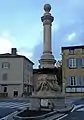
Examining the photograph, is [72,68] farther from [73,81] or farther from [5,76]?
[5,76]

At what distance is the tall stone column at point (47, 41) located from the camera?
17.9m

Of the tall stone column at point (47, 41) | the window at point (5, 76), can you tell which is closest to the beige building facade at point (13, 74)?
the window at point (5, 76)

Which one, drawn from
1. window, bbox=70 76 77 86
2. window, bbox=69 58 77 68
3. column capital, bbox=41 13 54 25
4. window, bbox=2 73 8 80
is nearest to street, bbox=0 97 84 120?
column capital, bbox=41 13 54 25

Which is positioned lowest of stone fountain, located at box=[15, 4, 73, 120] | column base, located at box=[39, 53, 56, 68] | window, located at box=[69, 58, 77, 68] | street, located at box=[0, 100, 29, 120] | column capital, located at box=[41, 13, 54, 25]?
street, located at box=[0, 100, 29, 120]

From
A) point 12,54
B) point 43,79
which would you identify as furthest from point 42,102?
point 12,54

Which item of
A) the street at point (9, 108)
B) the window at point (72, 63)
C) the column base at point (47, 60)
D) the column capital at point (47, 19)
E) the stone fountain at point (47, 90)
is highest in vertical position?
the column capital at point (47, 19)

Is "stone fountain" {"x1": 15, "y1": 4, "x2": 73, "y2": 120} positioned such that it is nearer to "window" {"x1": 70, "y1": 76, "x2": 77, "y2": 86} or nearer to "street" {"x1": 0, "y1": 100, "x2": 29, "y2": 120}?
"street" {"x1": 0, "y1": 100, "x2": 29, "y2": 120}

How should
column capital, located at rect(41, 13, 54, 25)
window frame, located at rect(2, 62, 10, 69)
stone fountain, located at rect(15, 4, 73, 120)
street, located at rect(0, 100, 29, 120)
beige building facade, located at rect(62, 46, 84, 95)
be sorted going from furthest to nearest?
window frame, located at rect(2, 62, 10, 69) < beige building facade, located at rect(62, 46, 84, 95) < column capital, located at rect(41, 13, 54, 25) < stone fountain, located at rect(15, 4, 73, 120) < street, located at rect(0, 100, 29, 120)

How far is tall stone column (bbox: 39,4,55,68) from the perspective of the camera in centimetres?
1794

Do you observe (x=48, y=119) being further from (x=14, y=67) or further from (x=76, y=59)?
(x=14, y=67)

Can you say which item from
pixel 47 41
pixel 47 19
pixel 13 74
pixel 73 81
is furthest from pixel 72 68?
pixel 47 19

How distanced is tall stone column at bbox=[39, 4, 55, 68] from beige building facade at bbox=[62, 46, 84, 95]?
22.8 m

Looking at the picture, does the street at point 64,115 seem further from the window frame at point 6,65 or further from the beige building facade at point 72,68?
the window frame at point 6,65

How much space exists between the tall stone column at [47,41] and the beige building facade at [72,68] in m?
22.8
